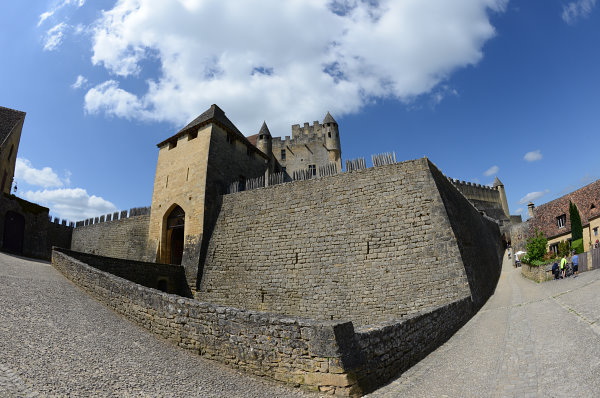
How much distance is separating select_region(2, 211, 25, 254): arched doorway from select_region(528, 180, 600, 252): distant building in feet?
128

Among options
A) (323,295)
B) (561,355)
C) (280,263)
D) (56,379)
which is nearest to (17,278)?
(56,379)

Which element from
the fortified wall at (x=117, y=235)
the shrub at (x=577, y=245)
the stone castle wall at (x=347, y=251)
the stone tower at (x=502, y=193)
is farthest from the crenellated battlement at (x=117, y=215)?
the stone tower at (x=502, y=193)

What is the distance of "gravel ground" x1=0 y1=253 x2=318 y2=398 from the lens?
4.41 meters

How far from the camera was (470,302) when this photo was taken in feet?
34.3

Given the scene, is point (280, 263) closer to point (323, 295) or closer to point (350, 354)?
point (323, 295)

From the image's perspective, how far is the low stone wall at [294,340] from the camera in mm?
5039

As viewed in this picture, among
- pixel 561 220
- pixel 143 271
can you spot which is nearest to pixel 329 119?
pixel 561 220

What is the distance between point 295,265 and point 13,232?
58.5 ft

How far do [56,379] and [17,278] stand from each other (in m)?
7.20

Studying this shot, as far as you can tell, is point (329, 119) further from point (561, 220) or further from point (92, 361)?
point (92, 361)

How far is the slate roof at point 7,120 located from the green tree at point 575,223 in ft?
138

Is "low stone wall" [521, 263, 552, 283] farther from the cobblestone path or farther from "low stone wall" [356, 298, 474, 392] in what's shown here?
"low stone wall" [356, 298, 474, 392]

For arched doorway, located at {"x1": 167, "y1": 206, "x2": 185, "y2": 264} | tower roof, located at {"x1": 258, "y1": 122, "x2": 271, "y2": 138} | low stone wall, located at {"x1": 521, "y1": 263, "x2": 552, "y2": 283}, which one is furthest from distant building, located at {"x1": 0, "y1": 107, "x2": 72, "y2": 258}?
low stone wall, located at {"x1": 521, "y1": 263, "x2": 552, "y2": 283}

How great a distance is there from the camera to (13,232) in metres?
18.5
